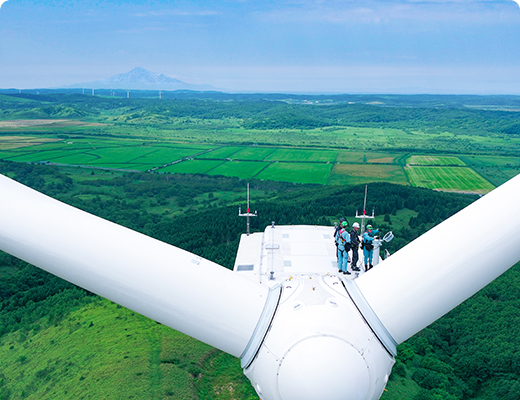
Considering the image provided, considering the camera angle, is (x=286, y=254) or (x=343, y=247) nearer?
(x=343, y=247)

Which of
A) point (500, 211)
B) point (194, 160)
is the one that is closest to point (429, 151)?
point (194, 160)

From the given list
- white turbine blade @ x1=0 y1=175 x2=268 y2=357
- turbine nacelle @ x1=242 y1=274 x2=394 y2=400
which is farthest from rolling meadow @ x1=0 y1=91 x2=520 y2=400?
white turbine blade @ x1=0 y1=175 x2=268 y2=357

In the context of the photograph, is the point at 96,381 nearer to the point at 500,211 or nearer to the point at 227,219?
the point at 500,211

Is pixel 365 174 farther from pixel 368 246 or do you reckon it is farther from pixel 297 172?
pixel 368 246

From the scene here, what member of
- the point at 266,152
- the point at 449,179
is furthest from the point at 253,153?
the point at 449,179

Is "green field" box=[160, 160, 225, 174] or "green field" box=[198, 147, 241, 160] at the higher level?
"green field" box=[198, 147, 241, 160]

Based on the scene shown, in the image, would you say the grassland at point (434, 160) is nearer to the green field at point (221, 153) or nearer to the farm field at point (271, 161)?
the farm field at point (271, 161)

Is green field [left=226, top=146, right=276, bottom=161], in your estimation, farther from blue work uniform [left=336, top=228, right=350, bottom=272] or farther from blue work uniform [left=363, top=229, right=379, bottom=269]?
blue work uniform [left=336, top=228, right=350, bottom=272]
